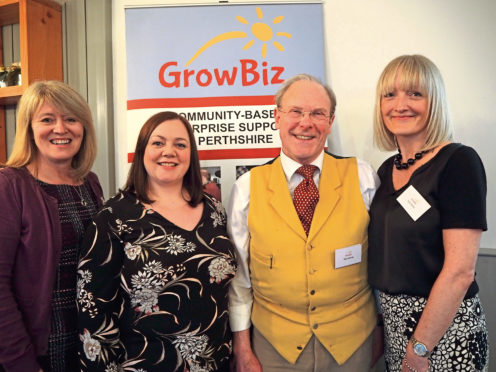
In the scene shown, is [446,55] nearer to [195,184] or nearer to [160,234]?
[195,184]

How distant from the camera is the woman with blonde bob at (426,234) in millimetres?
1222

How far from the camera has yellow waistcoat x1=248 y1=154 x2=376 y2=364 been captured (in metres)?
1.38

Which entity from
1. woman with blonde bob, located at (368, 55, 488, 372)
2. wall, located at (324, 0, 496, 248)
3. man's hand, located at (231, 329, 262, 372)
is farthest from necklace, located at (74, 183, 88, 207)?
wall, located at (324, 0, 496, 248)

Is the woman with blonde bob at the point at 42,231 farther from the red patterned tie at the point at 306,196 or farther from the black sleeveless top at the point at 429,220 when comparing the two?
the black sleeveless top at the point at 429,220

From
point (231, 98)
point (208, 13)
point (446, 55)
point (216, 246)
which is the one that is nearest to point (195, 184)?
point (216, 246)

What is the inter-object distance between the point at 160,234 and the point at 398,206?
0.94 metres

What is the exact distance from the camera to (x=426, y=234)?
50.4 inches

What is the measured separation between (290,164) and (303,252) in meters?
0.40

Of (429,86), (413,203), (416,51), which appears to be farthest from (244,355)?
(416,51)

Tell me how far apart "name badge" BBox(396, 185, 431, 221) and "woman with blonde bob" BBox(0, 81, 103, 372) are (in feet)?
4.27

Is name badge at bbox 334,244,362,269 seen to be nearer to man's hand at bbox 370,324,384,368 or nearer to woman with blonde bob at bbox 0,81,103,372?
man's hand at bbox 370,324,384,368

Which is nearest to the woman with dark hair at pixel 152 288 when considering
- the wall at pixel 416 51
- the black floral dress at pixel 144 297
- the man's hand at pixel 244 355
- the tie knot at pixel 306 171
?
the black floral dress at pixel 144 297

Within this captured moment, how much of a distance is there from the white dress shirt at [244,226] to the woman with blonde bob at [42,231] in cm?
64

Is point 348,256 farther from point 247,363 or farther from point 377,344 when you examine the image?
point 247,363
